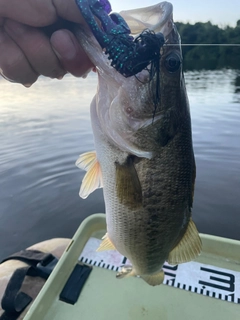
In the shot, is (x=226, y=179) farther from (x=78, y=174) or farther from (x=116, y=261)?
(x=116, y=261)

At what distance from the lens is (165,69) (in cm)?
140

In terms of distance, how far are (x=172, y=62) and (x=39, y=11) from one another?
569 millimetres

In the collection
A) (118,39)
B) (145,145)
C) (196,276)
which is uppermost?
(118,39)

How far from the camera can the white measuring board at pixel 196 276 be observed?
7.23 ft

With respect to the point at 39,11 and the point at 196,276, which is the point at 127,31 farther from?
the point at 196,276

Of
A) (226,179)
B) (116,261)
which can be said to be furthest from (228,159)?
(116,261)

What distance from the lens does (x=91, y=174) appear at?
65.1 inches

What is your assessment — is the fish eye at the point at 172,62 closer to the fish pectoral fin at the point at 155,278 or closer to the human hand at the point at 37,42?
the human hand at the point at 37,42

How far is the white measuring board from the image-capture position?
220 cm

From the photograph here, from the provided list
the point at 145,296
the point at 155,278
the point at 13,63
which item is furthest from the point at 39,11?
the point at 145,296

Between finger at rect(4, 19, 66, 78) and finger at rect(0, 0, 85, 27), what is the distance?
0.13 feet

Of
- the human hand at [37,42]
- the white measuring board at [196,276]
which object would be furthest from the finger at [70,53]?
the white measuring board at [196,276]

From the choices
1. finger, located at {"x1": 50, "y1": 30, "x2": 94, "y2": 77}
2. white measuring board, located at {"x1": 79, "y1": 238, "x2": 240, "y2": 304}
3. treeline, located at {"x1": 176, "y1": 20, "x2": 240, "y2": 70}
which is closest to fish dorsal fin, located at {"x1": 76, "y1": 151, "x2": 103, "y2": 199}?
finger, located at {"x1": 50, "y1": 30, "x2": 94, "y2": 77}

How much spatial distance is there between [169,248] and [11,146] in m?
6.76
